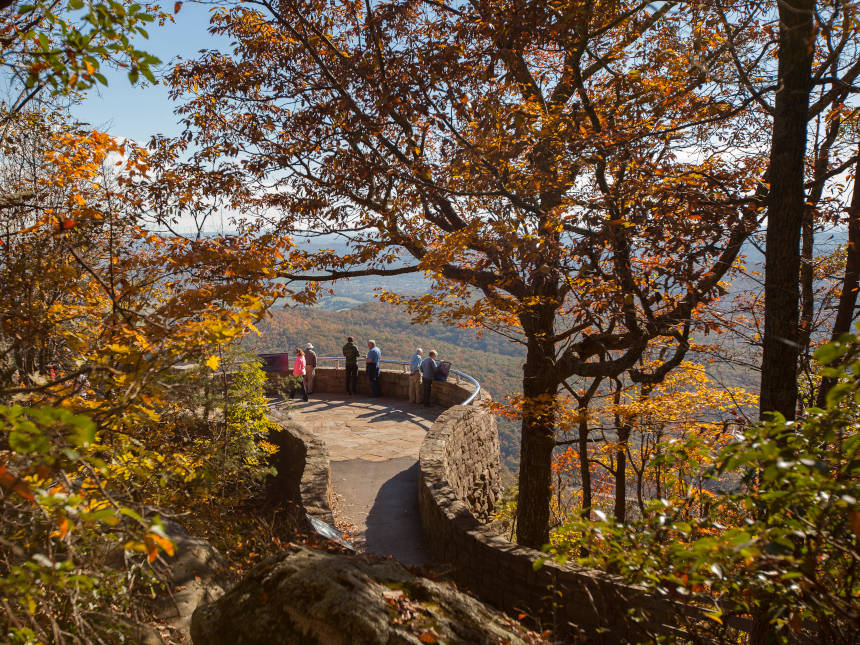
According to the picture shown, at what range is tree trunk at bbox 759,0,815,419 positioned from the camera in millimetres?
3357

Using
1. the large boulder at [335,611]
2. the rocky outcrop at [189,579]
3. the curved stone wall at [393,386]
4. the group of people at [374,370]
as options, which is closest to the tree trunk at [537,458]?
the large boulder at [335,611]

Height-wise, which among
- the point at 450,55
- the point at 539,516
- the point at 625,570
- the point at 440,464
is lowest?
the point at 539,516

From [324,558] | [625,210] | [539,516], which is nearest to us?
[324,558]

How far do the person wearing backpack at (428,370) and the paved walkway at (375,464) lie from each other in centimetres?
47

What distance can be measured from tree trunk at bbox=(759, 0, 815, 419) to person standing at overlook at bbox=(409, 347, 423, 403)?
9.29 metres

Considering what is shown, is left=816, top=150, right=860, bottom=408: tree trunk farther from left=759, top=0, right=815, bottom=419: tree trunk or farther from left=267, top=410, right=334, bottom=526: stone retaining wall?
left=267, top=410, right=334, bottom=526: stone retaining wall

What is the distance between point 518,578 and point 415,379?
26.6 ft

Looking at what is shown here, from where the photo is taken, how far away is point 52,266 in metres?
4.15

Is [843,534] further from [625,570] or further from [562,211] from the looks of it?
[562,211]

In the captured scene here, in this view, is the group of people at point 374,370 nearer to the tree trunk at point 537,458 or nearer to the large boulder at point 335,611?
the tree trunk at point 537,458

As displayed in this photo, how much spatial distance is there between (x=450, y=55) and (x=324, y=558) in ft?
15.7

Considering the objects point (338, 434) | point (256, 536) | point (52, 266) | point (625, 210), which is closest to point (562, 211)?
point (625, 210)

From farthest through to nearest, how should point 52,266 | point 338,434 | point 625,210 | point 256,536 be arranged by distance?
1. point 338,434
2. point 256,536
3. point 625,210
4. point 52,266

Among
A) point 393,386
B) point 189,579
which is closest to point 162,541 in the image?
point 189,579
